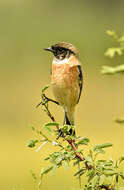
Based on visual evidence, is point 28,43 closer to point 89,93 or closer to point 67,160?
point 89,93

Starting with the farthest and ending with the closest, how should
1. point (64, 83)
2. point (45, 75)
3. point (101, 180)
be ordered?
→ point (45, 75)
point (64, 83)
point (101, 180)

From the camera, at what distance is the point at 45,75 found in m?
12.8

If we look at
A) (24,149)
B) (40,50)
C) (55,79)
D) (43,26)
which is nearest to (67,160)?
(55,79)

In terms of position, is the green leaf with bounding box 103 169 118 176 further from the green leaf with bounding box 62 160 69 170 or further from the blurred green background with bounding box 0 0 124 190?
the blurred green background with bounding box 0 0 124 190

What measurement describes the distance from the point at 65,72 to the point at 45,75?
8.79 metres

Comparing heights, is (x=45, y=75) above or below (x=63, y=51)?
above

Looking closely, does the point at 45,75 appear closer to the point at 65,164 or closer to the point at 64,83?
the point at 64,83

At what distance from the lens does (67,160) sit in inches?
82.8

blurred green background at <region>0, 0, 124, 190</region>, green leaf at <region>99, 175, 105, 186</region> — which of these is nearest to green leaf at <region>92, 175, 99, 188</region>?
green leaf at <region>99, 175, 105, 186</region>

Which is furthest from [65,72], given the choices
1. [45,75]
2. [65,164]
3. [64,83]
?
[45,75]

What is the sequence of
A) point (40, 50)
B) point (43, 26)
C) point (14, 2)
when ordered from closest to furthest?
point (40, 50) < point (43, 26) < point (14, 2)

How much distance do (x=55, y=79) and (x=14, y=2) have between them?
15044 millimetres

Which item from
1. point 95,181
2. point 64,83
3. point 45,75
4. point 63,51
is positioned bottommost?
point 95,181

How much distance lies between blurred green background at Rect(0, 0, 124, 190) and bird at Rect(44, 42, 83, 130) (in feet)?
7.16
